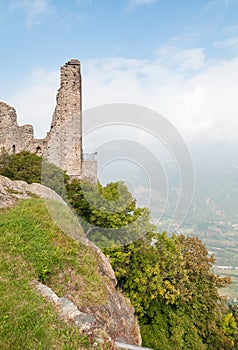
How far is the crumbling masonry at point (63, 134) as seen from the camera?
23.3m

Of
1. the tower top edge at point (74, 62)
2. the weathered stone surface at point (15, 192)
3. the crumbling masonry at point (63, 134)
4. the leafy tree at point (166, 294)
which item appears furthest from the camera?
the crumbling masonry at point (63, 134)

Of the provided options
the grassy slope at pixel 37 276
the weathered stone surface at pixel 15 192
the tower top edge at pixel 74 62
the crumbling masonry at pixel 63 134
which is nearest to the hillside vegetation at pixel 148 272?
the weathered stone surface at pixel 15 192

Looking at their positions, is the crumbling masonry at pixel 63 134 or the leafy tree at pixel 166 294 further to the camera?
the crumbling masonry at pixel 63 134

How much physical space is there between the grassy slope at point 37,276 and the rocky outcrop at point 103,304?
0.28m

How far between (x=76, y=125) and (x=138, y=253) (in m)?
12.9

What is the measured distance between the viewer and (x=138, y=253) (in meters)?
16.3

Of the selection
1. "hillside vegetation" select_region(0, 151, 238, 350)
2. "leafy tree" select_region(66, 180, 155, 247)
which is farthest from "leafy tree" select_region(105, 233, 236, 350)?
"leafy tree" select_region(66, 180, 155, 247)

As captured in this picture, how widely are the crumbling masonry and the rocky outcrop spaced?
10.9 metres

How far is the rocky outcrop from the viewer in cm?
623

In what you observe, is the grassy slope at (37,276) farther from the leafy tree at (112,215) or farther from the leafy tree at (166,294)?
the leafy tree at (166,294)

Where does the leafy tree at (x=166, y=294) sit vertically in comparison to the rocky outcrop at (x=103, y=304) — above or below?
below

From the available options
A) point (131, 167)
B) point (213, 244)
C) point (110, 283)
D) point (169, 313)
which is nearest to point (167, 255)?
point (169, 313)

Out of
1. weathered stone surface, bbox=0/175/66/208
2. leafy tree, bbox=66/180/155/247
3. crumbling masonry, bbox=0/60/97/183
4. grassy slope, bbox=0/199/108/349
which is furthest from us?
crumbling masonry, bbox=0/60/97/183

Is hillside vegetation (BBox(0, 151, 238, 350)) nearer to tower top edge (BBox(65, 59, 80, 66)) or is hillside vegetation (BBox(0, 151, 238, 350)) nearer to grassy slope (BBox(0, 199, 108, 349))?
grassy slope (BBox(0, 199, 108, 349))
